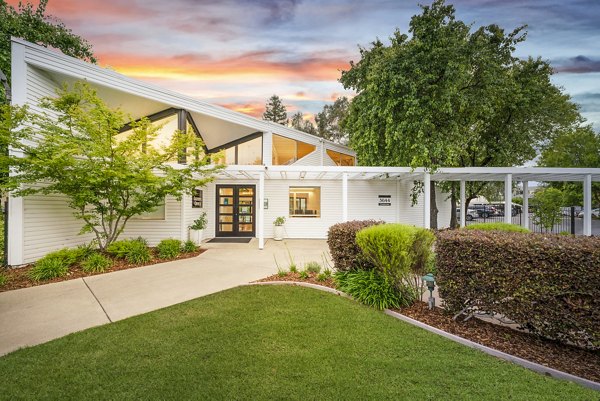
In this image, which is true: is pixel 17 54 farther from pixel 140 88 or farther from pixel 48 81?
pixel 140 88

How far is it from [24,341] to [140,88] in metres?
7.29

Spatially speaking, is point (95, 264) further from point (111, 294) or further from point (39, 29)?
point (39, 29)

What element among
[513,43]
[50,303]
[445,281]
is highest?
[513,43]

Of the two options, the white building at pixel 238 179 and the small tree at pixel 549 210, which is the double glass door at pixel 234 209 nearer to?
the white building at pixel 238 179

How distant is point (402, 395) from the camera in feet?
7.22

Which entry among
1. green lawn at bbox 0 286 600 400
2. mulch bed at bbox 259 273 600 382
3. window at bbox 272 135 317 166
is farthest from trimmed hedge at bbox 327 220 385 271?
window at bbox 272 135 317 166

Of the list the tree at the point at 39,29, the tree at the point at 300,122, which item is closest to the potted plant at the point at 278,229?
the tree at the point at 39,29

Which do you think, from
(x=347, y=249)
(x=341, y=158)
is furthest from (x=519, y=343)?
(x=341, y=158)

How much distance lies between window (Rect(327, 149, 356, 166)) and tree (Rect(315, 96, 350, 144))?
19.5 meters

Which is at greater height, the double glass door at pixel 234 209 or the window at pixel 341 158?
the window at pixel 341 158

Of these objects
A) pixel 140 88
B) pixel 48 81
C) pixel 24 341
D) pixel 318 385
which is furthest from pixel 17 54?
pixel 318 385

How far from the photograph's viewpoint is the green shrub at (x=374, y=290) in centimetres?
400

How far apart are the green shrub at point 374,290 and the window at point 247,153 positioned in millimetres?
7983

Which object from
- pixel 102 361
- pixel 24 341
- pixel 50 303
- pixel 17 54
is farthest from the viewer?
pixel 17 54
